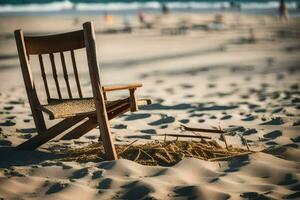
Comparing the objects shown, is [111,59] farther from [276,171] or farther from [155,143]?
[276,171]

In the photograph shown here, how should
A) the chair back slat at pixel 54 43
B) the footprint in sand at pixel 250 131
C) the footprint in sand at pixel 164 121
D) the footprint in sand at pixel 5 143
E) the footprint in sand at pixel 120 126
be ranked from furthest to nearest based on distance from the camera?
the footprint in sand at pixel 164 121, the footprint in sand at pixel 120 126, the footprint in sand at pixel 250 131, the footprint in sand at pixel 5 143, the chair back slat at pixel 54 43

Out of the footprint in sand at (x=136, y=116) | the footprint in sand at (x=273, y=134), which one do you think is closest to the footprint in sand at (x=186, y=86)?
the footprint in sand at (x=136, y=116)

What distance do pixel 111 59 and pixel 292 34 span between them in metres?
11.1

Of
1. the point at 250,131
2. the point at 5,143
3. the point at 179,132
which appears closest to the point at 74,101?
the point at 5,143

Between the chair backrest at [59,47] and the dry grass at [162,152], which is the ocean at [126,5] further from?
the chair backrest at [59,47]

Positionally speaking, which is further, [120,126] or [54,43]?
[120,126]

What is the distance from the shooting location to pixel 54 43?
3.59 metres

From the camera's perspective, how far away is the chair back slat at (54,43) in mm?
3484

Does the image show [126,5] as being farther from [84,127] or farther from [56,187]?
[56,187]

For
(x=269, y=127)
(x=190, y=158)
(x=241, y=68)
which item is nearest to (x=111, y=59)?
(x=241, y=68)

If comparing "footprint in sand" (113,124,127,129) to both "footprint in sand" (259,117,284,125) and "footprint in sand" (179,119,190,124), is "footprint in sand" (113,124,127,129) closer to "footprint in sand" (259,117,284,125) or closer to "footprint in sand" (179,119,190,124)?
"footprint in sand" (179,119,190,124)

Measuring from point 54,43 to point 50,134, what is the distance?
34.8 inches

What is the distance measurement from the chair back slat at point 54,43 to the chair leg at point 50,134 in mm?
681

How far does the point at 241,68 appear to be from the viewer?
35.0ft
